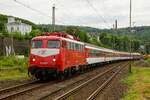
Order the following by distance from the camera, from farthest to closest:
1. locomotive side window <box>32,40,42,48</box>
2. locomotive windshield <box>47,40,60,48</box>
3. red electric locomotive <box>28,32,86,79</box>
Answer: locomotive side window <box>32,40,42,48</box> → locomotive windshield <box>47,40,60,48</box> → red electric locomotive <box>28,32,86,79</box>

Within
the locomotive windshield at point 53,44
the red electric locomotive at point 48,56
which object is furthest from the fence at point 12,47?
the locomotive windshield at point 53,44

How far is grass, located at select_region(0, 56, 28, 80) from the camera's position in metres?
29.3

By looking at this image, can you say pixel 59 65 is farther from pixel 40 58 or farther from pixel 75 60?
pixel 75 60

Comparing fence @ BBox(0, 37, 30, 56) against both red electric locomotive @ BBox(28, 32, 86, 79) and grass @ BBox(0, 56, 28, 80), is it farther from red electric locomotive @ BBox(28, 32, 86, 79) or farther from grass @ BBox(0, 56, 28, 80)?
red electric locomotive @ BBox(28, 32, 86, 79)

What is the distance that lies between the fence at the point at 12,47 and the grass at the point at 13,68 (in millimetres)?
4294

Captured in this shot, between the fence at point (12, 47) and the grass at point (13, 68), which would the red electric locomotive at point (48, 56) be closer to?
the grass at point (13, 68)

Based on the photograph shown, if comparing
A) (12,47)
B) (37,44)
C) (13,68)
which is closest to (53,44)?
(37,44)

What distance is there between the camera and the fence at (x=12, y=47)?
40.9 metres

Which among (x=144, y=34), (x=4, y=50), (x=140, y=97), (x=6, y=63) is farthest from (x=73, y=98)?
(x=144, y=34)

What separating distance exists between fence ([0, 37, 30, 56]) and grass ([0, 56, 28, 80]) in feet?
14.1

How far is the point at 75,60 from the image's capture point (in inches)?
1177

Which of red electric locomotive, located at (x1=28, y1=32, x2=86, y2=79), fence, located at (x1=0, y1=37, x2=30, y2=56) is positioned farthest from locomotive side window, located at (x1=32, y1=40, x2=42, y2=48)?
fence, located at (x1=0, y1=37, x2=30, y2=56)

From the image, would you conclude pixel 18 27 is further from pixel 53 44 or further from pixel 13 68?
pixel 53 44

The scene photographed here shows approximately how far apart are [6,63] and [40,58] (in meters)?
11.3
